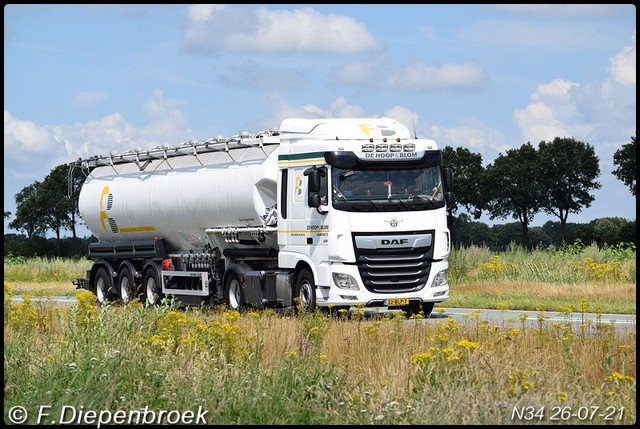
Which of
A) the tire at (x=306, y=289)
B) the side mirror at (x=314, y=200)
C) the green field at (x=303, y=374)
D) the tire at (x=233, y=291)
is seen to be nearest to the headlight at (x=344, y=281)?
the tire at (x=306, y=289)

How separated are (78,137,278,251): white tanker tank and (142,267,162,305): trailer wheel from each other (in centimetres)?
81

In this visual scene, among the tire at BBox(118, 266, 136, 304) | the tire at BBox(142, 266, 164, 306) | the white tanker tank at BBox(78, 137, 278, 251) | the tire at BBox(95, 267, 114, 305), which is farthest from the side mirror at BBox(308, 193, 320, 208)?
the tire at BBox(95, 267, 114, 305)

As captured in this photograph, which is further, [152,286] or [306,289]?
[152,286]

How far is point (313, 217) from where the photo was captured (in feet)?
74.2

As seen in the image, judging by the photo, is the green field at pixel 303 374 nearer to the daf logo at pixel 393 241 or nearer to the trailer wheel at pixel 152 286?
the daf logo at pixel 393 241

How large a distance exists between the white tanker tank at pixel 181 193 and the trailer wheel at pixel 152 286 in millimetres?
812

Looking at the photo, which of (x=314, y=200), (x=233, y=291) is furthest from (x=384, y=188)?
(x=233, y=291)

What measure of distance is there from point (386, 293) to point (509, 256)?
14.6 metres

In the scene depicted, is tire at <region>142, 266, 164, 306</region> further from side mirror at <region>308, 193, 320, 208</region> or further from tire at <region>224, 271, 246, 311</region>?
side mirror at <region>308, 193, 320, 208</region>

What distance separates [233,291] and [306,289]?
299cm

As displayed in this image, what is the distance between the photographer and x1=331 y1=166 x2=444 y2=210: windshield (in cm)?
2219

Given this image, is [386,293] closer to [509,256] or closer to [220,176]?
[220,176]

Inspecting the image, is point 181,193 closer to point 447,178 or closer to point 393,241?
point 393,241

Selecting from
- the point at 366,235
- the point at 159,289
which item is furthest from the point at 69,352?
the point at 159,289
